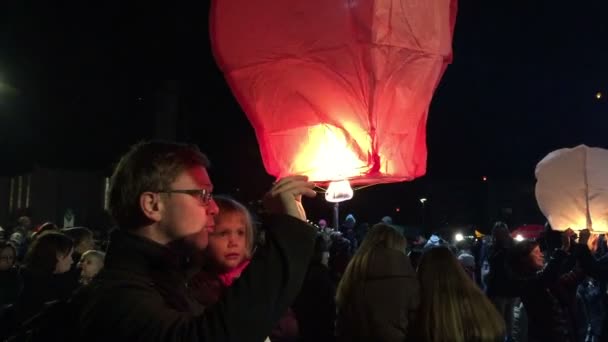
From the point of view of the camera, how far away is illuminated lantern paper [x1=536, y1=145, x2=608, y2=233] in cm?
604

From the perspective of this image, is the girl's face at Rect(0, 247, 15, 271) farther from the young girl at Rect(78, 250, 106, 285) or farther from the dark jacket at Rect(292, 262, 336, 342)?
the dark jacket at Rect(292, 262, 336, 342)

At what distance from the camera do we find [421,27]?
125 inches

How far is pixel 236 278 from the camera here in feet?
4.34

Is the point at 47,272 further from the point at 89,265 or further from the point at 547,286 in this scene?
the point at 547,286

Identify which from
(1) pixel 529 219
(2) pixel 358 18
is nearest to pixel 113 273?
(2) pixel 358 18

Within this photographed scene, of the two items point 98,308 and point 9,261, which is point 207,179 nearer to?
point 98,308

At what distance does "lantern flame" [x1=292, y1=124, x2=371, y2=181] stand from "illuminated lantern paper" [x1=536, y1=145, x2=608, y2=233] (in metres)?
4.04

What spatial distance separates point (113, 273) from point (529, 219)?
102 ft

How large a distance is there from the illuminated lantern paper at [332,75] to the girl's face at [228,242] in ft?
2.05

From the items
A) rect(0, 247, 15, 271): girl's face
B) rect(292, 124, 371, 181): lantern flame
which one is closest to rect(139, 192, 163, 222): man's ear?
rect(292, 124, 371, 181): lantern flame

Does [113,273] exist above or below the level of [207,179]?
below

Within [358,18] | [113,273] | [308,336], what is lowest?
[308,336]

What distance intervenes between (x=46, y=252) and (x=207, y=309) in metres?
3.58

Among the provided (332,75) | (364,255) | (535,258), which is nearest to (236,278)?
(332,75)
